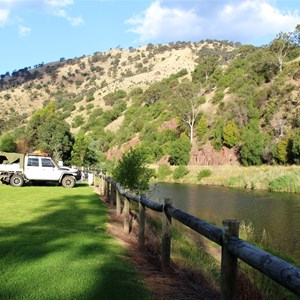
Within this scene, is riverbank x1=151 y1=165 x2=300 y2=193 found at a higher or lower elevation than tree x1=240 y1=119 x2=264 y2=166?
lower

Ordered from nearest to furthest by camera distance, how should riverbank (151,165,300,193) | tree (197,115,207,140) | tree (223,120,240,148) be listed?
1. riverbank (151,165,300,193)
2. tree (223,120,240,148)
3. tree (197,115,207,140)

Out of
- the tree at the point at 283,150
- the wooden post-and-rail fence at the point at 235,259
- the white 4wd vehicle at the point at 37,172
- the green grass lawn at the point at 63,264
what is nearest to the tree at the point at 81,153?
the tree at the point at 283,150

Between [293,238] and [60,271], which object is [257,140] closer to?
[293,238]

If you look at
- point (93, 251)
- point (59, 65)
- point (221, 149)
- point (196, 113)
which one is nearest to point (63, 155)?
point (221, 149)

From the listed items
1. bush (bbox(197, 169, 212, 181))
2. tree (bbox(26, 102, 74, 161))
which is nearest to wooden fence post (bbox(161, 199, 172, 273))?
tree (bbox(26, 102, 74, 161))

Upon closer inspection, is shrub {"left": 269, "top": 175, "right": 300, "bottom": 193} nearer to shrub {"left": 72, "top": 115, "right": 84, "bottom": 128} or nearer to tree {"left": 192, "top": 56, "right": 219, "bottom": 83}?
tree {"left": 192, "top": 56, "right": 219, "bottom": 83}

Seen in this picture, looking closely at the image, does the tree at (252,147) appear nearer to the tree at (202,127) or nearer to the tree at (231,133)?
the tree at (231,133)

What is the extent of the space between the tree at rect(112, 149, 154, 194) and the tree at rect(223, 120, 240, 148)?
51.4 metres

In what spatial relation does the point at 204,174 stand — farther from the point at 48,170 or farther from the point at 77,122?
the point at 77,122

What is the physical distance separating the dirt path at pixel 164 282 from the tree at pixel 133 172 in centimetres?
665

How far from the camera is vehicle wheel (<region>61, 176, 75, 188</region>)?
25.0 metres

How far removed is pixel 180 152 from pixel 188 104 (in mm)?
14484

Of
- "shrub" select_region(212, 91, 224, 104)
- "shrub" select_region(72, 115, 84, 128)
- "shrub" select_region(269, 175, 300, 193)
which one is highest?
"shrub" select_region(212, 91, 224, 104)

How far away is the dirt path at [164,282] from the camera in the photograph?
217 inches
